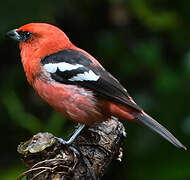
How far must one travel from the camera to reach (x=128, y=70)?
19.0ft

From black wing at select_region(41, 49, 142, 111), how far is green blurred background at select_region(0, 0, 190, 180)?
4.57 feet

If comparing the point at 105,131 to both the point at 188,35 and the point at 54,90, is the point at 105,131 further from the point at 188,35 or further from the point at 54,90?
the point at 188,35

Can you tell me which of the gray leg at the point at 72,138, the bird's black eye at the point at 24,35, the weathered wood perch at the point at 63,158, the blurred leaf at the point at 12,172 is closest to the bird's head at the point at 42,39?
the bird's black eye at the point at 24,35

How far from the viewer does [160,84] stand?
5.61m

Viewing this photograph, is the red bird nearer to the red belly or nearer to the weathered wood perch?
the red belly

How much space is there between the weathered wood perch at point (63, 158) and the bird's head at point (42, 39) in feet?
4.01

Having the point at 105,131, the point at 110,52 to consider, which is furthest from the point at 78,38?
the point at 105,131

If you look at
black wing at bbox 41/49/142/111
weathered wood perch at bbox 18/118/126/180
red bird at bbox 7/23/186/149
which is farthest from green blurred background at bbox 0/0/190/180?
weathered wood perch at bbox 18/118/126/180

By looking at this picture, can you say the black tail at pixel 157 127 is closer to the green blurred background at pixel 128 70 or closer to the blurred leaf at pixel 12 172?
the green blurred background at pixel 128 70

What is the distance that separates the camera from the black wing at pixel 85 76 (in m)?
3.93

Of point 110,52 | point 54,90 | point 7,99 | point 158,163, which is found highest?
point 54,90

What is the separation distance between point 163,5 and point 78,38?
1328 mm

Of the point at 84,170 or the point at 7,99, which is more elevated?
the point at 84,170

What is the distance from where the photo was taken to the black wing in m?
3.93
